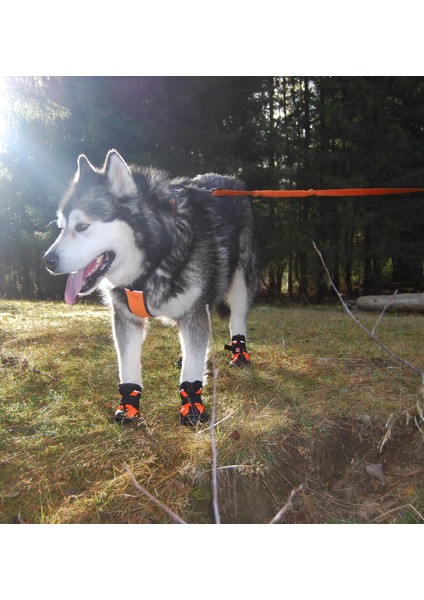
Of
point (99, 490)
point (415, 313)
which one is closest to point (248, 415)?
point (99, 490)

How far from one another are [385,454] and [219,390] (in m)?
1.18

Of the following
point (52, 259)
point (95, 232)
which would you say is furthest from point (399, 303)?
point (52, 259)

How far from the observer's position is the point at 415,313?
27.1 ft

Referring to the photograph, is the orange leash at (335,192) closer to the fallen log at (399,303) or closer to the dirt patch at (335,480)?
the dirt patch at (335,480)

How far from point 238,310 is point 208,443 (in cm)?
167

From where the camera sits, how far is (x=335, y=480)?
2260 millimetres

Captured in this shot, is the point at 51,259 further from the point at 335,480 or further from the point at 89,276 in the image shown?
the point at 335,480

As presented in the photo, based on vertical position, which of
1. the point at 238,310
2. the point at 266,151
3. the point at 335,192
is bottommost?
the point at 238,310

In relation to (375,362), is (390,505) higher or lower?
lower

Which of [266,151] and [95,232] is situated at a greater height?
[266,151]

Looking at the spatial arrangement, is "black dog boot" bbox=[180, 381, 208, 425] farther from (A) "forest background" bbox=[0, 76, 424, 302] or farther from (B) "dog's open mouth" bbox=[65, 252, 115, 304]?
(A) "forest background" bbox=[0, 76, 424, 302]

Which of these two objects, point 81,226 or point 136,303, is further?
point 136,303

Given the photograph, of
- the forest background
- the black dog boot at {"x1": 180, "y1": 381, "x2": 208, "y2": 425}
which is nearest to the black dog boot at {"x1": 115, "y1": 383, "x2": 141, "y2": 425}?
the black dog boot at {"x1": 180, "y1": 381, "x2": 208, "y2": 425}
